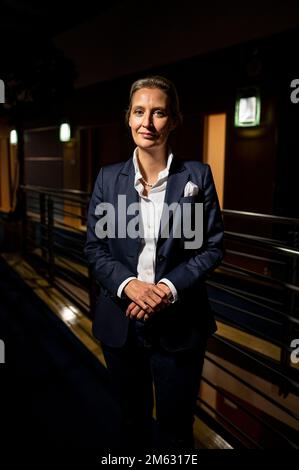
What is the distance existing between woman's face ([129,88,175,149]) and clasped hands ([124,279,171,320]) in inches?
19.0

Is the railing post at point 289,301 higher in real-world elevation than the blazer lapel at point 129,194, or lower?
lower

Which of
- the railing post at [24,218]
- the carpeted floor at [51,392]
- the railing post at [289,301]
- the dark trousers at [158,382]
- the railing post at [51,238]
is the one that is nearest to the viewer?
the dark trousers at [158,382]

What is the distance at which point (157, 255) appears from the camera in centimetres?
133

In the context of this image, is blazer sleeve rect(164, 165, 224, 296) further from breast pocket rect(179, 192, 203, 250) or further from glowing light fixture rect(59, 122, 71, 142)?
glowing light fixture rect(59, 122, 71, 142)

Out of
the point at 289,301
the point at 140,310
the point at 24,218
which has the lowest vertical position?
the point at 289,301

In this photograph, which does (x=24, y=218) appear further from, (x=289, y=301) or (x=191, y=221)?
(x=191, y=221)

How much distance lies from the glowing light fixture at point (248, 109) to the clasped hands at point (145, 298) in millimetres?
3982

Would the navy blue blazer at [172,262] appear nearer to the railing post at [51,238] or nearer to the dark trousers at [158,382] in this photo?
the dark trousers at [158,382]

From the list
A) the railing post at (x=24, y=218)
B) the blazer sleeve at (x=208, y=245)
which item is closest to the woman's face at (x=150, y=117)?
the blazer sleeve at (x=208, y=245)

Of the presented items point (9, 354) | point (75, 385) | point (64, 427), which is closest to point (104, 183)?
point (64, 427)

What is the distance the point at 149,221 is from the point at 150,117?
1.16 ft

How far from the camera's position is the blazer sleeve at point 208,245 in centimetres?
132

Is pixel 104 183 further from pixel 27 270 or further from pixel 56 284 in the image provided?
pixel 27 270

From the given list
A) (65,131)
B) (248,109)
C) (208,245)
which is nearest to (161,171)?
(208,245)
